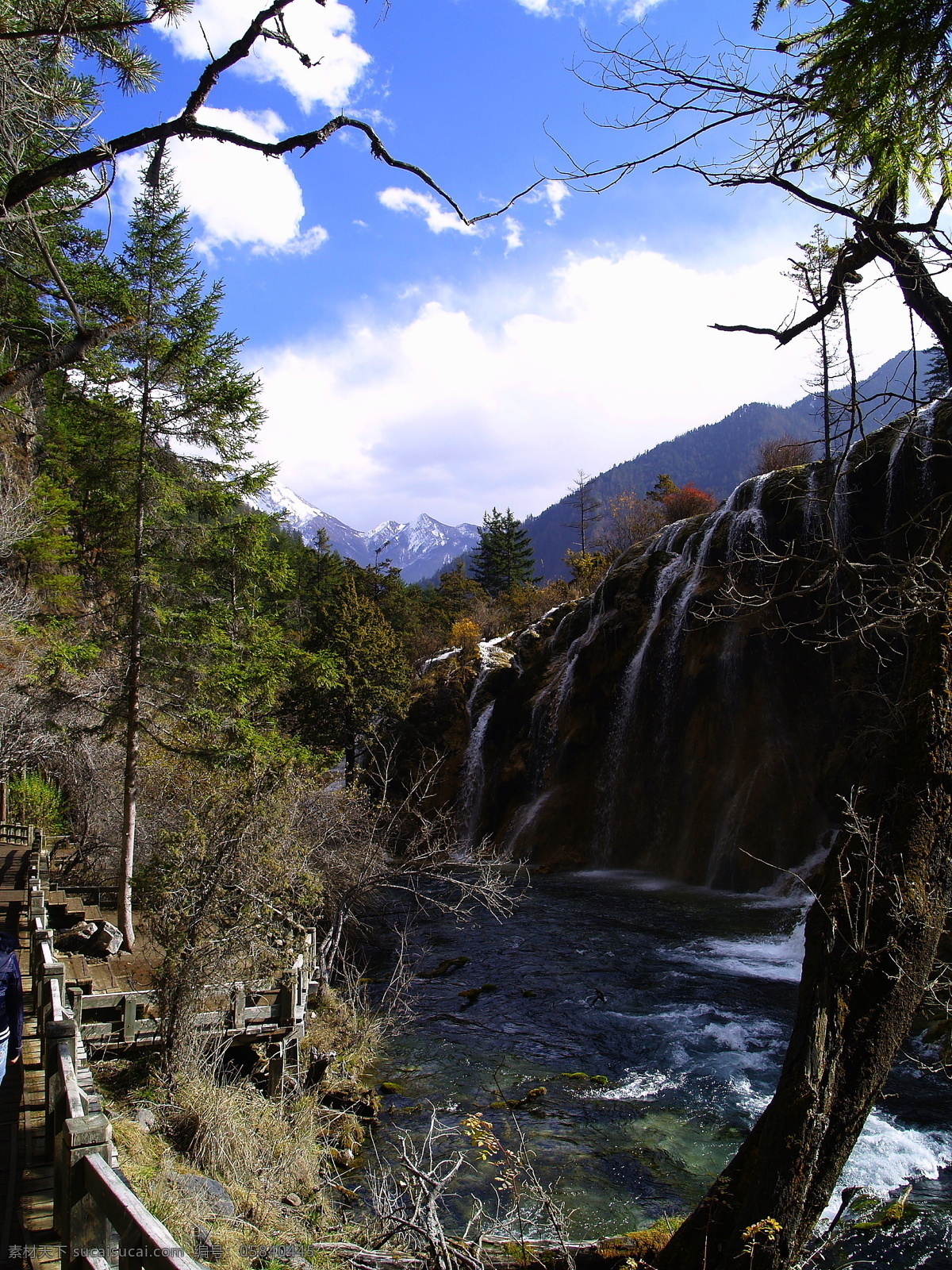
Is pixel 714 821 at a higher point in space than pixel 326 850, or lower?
lower

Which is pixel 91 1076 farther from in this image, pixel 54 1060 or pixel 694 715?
pixel 694 715

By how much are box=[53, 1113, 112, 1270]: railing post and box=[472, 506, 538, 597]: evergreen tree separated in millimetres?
65833

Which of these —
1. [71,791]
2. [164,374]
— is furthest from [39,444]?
[164,374]

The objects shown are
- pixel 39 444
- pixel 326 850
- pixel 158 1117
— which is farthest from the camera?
pixel 39 444

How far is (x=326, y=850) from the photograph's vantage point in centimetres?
1502

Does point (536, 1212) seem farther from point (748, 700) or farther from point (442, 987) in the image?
point (748, 700)

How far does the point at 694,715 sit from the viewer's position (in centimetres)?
2505

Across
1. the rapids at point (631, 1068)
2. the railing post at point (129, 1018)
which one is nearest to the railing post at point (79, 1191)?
the rapids at point (631, 1068)

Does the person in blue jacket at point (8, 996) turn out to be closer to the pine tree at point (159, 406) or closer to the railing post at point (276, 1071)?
the railing post at point (276, 1071)

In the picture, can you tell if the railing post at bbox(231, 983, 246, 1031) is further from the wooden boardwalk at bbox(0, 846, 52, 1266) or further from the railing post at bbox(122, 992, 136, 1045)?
the wooden boardwalk at bbox(0, 846, 52, 1266)

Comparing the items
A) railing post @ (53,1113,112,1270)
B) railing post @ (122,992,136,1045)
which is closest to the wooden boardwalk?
railing post @ (53,1113,112,1270)

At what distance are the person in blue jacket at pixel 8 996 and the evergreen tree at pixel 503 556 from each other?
64.1 metres

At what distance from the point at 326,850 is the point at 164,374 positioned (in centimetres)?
1019

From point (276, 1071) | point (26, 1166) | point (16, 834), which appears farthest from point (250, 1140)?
point (16, 834)
